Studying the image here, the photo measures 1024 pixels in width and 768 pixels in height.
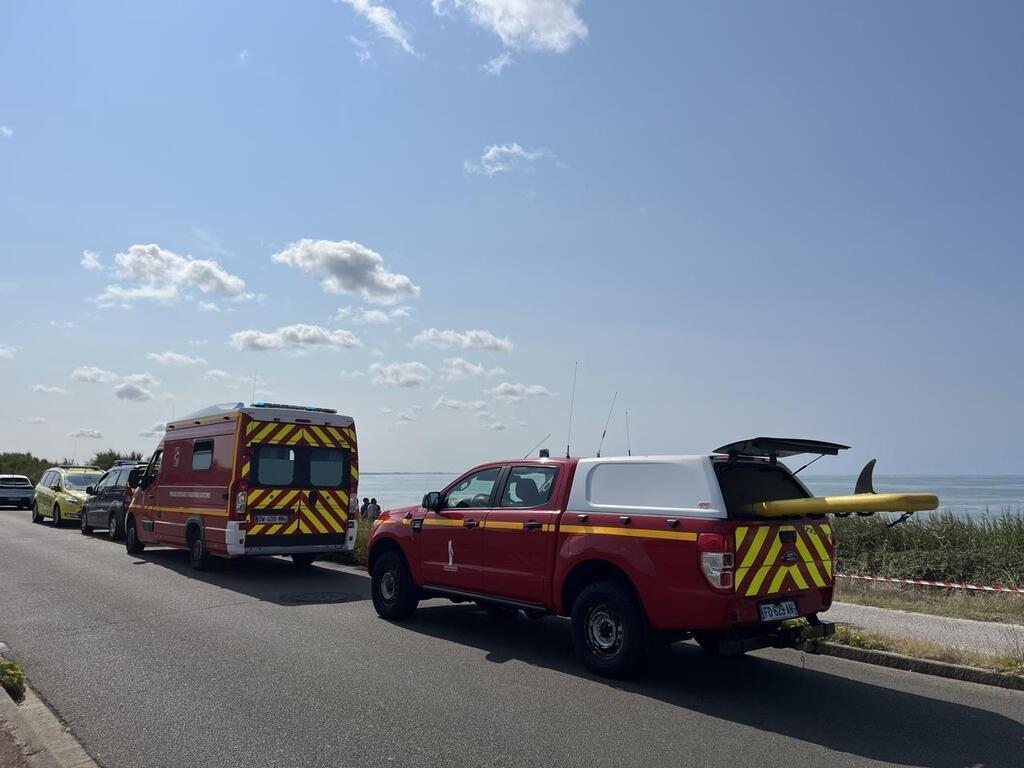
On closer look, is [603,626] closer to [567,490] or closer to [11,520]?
[567,490]

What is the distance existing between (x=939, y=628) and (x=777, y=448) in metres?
3.75

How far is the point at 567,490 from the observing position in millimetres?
7773

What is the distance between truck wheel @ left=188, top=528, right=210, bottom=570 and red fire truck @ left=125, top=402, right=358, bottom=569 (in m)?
0.02

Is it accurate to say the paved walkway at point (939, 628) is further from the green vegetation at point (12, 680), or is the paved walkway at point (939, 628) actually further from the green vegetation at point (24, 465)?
the green vegetation at point (24, 465)

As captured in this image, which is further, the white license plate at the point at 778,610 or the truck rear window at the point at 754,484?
the truck rear window at the point at 754,484

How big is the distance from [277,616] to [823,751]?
6.53m

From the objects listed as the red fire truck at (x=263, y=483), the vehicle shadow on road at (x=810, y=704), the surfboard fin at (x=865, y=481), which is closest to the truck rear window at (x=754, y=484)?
the surfboard fin at (x=865, y=481)

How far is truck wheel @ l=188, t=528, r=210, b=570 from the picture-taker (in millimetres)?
13602

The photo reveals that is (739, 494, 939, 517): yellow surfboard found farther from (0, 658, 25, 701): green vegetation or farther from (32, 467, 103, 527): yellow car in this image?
(32, 467, 103, 527): yellow car

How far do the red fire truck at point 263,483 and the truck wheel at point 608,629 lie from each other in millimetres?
7050

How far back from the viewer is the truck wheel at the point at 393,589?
9406 mm

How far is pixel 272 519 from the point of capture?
511 inches

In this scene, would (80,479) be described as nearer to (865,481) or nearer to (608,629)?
(608,629)

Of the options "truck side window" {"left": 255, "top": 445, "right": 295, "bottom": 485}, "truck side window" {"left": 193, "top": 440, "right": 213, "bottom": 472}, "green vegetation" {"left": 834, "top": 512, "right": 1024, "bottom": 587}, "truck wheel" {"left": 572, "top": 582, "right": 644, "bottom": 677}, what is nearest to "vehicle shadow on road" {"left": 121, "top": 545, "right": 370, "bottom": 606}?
"truck side window" {"left": 255, "top": 445, "right": 295, "bottom": 485}
